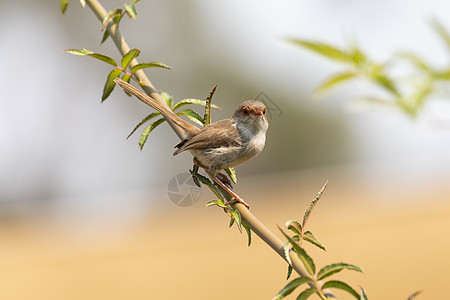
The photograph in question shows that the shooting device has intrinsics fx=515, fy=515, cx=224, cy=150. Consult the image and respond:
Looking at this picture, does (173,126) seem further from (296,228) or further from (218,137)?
(218,137)

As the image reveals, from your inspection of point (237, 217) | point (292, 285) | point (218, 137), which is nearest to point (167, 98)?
point (237, 217)

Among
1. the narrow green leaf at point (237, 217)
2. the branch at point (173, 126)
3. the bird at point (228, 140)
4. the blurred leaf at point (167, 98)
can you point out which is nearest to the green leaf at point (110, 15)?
the branch at point (173, 126)

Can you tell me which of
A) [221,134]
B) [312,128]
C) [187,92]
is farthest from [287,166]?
[221,134]

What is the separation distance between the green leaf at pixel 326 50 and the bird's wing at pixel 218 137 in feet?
0.94

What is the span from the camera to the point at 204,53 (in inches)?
612

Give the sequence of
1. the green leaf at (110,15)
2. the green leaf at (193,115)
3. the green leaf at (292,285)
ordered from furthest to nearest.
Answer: the green leaf at (193,115) < the green leaf at (110,15) < the green leaf at (292,285)

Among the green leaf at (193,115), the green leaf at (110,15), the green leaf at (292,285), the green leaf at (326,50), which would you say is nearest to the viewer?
the green leaf at (292,285)

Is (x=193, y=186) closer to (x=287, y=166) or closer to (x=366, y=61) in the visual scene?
(x=366, y=61)

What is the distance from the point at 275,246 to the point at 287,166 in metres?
15.7

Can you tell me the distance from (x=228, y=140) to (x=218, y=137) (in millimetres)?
30

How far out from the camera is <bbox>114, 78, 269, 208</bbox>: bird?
1066 mm

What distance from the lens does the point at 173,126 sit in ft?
1.94

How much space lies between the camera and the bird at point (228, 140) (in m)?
1.07

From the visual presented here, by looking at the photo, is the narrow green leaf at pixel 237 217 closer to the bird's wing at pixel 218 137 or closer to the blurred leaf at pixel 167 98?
the blurred leaf at pixel 167 98
